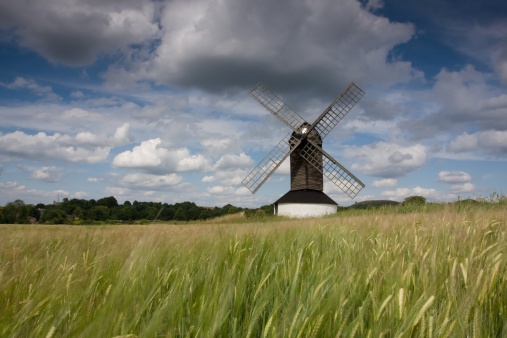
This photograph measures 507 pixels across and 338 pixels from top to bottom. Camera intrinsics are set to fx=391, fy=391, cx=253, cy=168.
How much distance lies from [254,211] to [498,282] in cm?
3721

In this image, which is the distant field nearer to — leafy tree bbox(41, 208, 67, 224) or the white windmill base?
the white windmill base

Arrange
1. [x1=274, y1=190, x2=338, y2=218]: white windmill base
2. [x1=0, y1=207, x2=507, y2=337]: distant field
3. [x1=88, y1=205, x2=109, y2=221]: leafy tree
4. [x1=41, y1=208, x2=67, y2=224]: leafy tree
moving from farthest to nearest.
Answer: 1. [x1=88, y1=205, x2=109, y2=221]: leafy tree
2. [x1=41, y1=208, x2=67, y2=224]: leafy tree
3. [x1=274, y1=190, x2=338, y2=218]: white windmill base
4. [x1=0, y1=207, x2=507, y2=337]: distant field

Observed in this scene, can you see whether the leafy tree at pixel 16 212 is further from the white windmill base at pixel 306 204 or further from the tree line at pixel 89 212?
the white windmill base at pixel 306 204

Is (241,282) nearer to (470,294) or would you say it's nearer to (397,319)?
(397,319)

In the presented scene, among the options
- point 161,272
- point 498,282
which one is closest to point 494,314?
point 498,282

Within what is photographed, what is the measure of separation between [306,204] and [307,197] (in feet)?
2.02

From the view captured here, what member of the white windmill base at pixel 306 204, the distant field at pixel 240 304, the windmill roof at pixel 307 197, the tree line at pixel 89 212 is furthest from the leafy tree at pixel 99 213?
the distant field at pixel 240 304

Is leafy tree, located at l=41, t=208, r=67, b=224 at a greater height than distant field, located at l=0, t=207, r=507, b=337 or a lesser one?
greater

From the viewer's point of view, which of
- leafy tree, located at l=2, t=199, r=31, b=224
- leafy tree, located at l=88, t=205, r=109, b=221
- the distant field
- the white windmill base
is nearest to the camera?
the distant field

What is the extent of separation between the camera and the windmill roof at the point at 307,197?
34.1 meters

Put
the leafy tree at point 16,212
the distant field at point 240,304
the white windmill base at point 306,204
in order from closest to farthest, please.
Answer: the distant field at point 240,304
the white windmill base at point 306,204
the leafy tree at point 16,212

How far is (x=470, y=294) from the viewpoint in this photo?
180cm

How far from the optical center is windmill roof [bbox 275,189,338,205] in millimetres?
34125

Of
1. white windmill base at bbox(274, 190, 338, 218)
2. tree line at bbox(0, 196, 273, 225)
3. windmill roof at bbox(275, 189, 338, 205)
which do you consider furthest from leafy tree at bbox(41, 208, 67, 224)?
windmill roof at bbox(275, 189, 338, 205)
